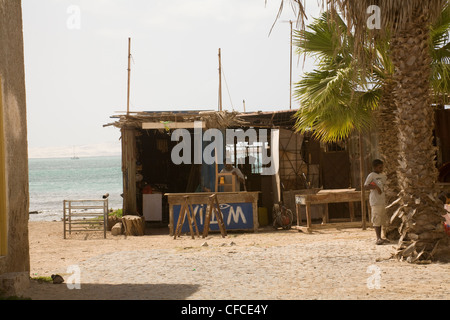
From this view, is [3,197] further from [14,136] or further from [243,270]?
[243,270]

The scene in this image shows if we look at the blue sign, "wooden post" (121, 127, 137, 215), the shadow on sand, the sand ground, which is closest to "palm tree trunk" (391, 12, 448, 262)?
the sand ground

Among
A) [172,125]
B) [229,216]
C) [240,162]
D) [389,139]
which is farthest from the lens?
[240,162]

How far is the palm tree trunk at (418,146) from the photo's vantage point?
9.12m

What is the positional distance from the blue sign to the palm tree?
6581 mm

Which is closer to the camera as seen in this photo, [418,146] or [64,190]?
[418,146]

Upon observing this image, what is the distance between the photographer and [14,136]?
803 centimetres

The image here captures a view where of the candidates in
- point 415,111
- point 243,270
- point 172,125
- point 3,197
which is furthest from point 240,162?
point 3,197

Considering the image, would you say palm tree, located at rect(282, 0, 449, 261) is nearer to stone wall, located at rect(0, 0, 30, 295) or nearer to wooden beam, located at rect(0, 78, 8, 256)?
stone wall, located at rect(0, 0, 30, 295)

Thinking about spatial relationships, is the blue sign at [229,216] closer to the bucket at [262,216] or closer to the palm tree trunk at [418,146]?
the bucket at [262,216]

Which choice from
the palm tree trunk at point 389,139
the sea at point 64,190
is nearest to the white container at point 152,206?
the palm tree trunk at point 389,139

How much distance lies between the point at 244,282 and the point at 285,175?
408 inches

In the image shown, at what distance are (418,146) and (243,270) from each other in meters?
3.36

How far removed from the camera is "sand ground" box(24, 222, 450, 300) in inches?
287
